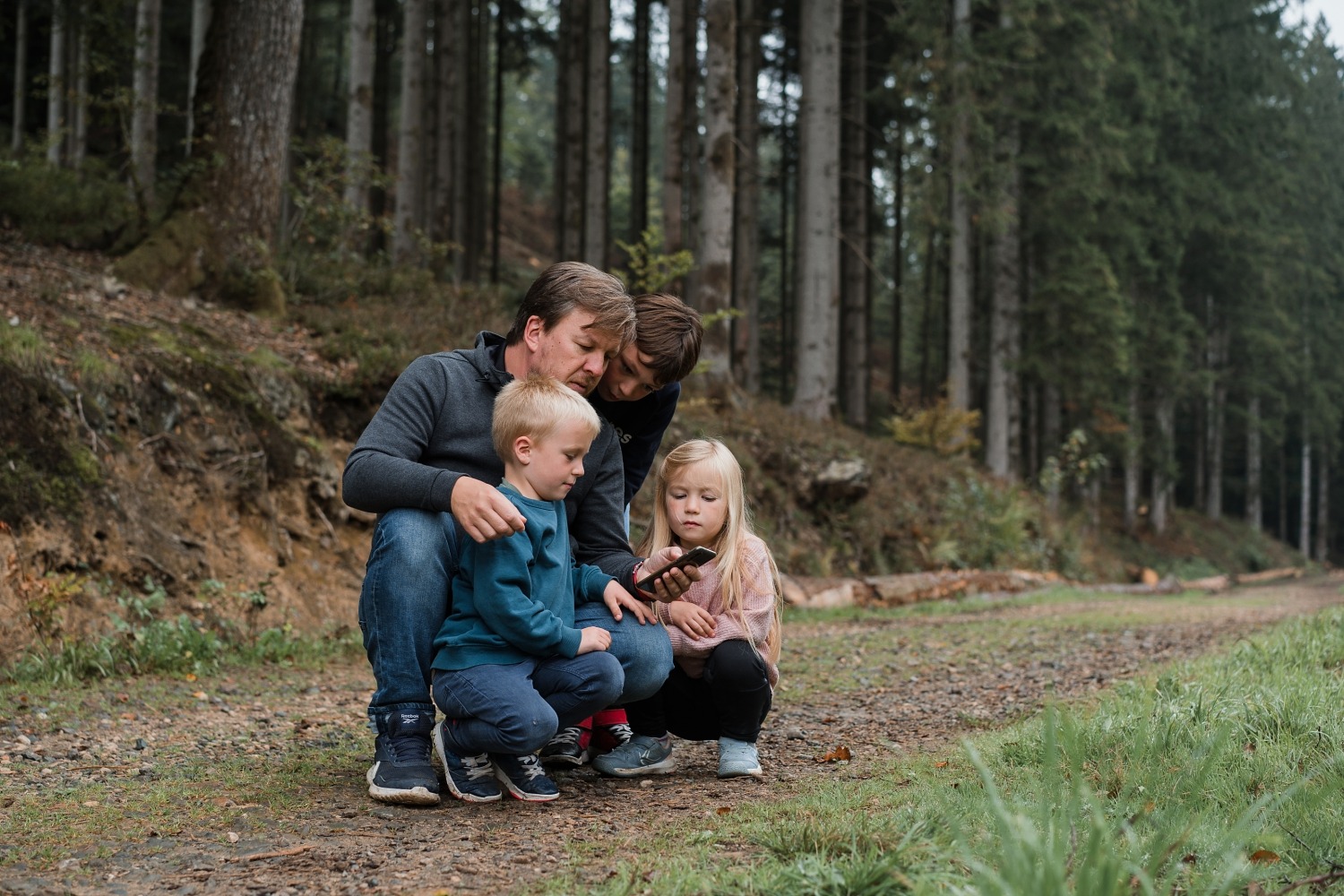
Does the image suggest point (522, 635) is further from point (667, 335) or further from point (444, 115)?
point (444, 115)

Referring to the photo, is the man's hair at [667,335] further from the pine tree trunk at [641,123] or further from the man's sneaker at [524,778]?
the pine tree trunk at [641,123]

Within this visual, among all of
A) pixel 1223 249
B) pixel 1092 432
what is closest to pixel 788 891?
pixel 1092 432

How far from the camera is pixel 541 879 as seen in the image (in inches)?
98.4

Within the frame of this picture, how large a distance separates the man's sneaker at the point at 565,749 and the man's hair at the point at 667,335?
1.28 m

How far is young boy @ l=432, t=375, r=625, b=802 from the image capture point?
10.5ft

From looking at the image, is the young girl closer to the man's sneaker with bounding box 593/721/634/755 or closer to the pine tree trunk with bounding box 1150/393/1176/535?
the man's sneaker with bounding box 593/721/634/755

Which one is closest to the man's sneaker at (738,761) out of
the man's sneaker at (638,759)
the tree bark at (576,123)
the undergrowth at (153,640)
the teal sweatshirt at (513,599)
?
the man's sneaker at (638,759)

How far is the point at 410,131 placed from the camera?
17.3 meters

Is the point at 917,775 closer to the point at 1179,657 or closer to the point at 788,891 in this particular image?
the point at 788,891

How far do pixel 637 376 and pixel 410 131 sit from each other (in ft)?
48.2

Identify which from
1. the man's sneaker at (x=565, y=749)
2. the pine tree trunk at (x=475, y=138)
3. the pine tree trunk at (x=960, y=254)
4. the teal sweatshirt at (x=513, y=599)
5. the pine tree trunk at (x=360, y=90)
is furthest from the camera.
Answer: the pine tree trunk at (x=475, y=138)

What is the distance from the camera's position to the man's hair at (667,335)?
3.88 meters

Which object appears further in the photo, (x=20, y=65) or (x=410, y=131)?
(x=20, y=65)

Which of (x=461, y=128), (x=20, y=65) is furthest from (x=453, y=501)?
(x=20, y=65)
